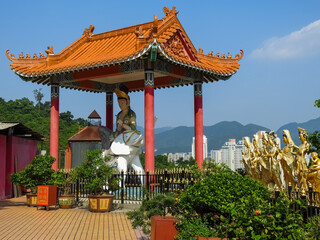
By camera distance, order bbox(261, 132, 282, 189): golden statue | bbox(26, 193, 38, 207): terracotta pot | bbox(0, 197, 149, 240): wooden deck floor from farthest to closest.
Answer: bbox(26, 193, 38, 207): terracotta pot < bbox(261, 132, 282, 189): golden statue < bbox(0, 197, 149, 240): wooden deck floor

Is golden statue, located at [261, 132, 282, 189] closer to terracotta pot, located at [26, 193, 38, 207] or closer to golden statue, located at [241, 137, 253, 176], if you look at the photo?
golden statue, located at [241, 137, 253, 176]

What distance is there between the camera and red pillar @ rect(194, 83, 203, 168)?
58.5ft

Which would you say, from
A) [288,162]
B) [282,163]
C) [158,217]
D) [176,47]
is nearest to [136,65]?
[176,47]

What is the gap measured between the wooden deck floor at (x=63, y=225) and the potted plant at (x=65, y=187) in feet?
1.16

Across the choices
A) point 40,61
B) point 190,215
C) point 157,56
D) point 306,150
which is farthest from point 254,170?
point 40,61

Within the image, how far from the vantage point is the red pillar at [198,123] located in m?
17.8

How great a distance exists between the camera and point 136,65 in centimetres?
1609

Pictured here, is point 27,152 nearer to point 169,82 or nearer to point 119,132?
point 119,132

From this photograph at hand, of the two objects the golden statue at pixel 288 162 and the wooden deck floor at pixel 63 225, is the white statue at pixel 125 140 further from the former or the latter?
the golden statue at pixel 288 162

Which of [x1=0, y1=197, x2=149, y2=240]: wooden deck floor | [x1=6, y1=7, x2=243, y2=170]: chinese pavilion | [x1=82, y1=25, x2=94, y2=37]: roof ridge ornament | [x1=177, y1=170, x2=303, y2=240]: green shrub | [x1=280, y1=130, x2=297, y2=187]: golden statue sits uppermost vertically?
[x1=82, y1=25, x2=94, y2=37]: roof ridge ornament

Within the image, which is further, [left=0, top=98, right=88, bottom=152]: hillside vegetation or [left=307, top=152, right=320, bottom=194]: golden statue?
[left=0, top=98, right=88, bottom=152]: hillside vegetation

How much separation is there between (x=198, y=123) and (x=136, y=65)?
12.6 feet

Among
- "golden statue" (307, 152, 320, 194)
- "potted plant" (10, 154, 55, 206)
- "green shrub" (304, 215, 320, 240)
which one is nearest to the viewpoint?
"green shrub" (304, 215, 320, 240)

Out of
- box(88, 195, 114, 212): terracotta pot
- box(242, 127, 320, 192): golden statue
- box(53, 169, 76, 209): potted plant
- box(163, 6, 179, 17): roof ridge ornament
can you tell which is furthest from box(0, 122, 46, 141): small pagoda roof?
box(242, 127, 320, 192): golden statue
